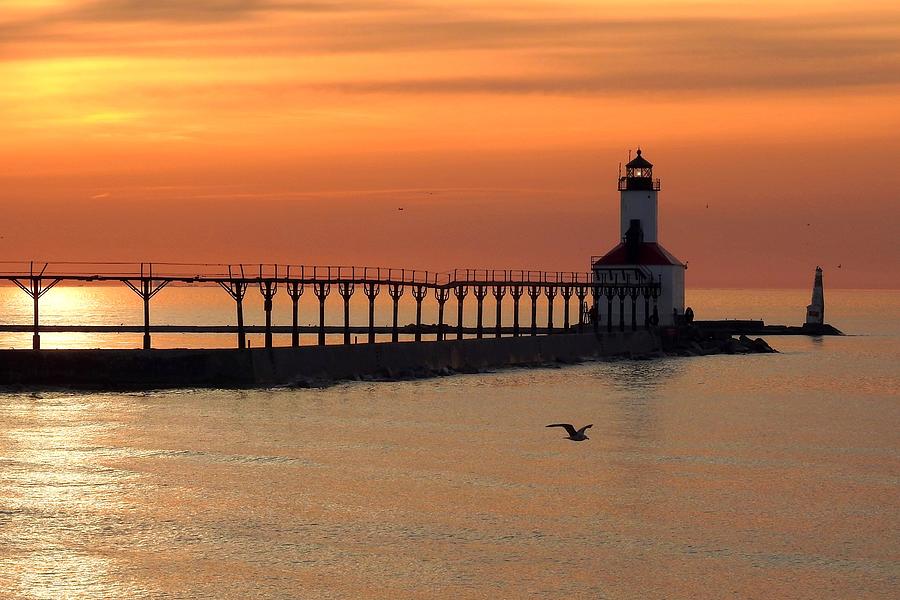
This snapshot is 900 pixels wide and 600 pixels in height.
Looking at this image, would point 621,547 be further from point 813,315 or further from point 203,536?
point 813,315

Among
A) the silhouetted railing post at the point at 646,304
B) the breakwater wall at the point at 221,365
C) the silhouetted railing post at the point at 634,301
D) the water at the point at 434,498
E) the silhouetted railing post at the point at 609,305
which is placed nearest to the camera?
the water at the point at 434,498

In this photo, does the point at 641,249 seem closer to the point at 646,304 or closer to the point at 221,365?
the point at 646,304

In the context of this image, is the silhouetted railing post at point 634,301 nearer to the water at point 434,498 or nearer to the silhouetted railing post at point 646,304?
the silhouetted railing post at point 646,304

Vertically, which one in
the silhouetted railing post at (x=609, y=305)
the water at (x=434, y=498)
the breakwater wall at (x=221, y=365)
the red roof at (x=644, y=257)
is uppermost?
the red roof at (x=644, y=257)

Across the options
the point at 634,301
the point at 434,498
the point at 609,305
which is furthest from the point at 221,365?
the point at 634,301

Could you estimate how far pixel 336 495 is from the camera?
32156 mm

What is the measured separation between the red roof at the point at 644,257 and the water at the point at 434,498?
3164cm

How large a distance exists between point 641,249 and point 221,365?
39911 mm

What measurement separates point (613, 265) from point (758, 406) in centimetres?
3159

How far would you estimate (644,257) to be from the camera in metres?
88.4

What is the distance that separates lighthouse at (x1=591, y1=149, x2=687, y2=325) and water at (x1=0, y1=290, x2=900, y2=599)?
31.6 meters

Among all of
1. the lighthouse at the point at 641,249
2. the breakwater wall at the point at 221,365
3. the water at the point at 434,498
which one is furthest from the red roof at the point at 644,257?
the water at the point at 434,498

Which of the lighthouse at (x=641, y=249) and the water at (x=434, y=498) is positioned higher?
the lighthouse at (x=641, y=249)

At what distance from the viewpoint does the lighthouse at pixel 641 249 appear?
88.3 meters
